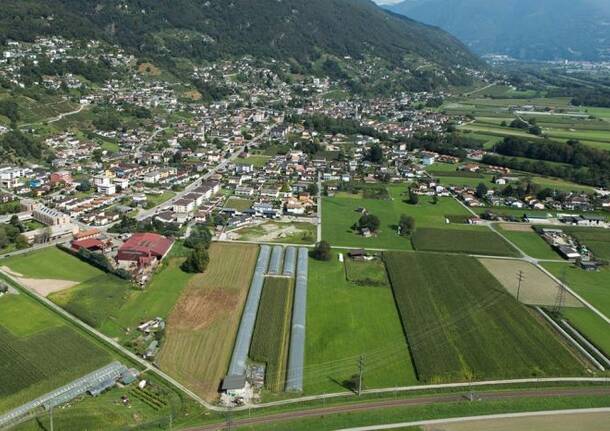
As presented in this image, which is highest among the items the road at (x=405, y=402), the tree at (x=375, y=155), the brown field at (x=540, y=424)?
the tree at (x=375, y=155)

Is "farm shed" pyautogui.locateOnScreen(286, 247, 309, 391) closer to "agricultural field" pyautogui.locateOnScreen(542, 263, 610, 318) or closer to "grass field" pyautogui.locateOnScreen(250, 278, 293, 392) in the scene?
"grass field" pyautogui.locateOnScreen(250, 278, 293, 392)

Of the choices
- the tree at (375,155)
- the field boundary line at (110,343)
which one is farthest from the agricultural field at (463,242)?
the tree at (375,155)

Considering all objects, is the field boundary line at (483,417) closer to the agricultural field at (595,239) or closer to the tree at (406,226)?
the agricultural field at (595,239)

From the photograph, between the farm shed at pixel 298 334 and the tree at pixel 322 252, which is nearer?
the farm shed at pixel 298 334

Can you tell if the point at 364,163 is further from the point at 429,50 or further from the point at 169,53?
the point at 429,50

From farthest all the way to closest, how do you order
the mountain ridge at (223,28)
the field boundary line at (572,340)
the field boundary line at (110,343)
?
the mountain ridge at (223,28) < the field boundary line at (572,340) < the field boundary line at (110,343)

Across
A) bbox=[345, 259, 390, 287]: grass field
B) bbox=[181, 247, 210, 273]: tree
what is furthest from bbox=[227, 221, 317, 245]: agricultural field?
bbox=[181, 247, 210, 273]: tree

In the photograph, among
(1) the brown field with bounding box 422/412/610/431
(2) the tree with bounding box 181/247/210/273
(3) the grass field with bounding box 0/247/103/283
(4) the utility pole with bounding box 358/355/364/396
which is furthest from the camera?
(2) the tree with bounding box 181/247/210/273

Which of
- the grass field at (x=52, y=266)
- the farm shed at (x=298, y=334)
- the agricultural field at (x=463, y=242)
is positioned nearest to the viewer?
the farm shed at (x=298, y=334)
